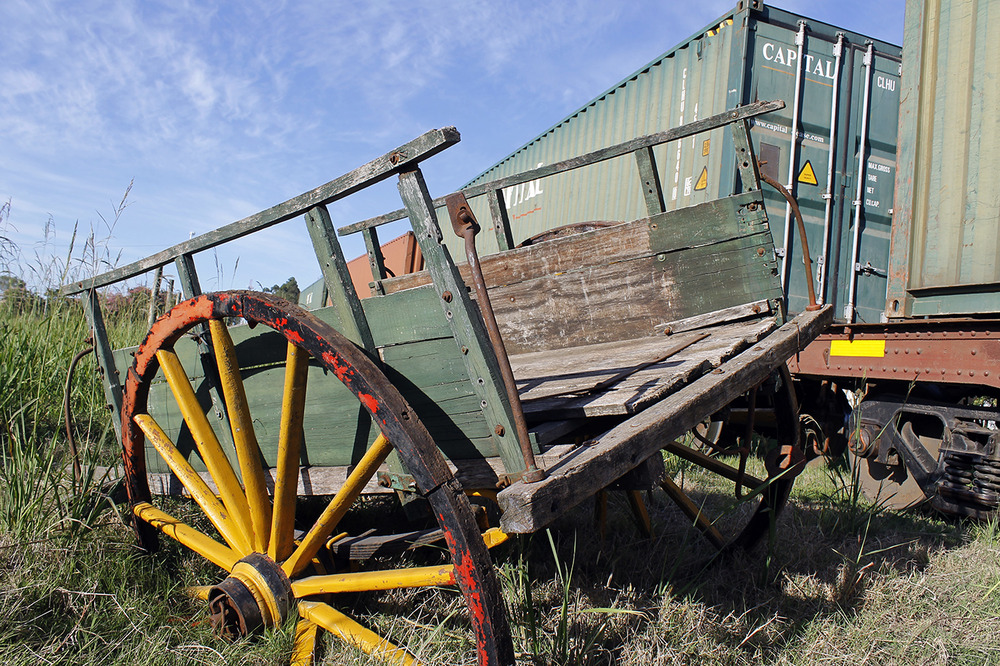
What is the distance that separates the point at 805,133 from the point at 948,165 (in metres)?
2.56

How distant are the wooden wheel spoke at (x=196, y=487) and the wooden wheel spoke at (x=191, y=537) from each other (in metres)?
0.04

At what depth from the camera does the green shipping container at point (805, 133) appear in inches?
227

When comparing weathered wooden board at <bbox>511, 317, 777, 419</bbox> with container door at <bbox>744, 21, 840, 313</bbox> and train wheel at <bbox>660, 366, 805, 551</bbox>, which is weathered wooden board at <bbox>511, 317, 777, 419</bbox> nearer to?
train wheel at <bbox>660, 366, 805, 551</bbox>

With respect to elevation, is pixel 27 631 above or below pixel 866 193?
below

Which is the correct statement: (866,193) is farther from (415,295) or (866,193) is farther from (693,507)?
(415,295)

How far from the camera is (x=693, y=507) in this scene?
2799 mm

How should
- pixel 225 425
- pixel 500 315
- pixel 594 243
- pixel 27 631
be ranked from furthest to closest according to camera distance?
1. pixel 500 315
2. pixel 594 243
3. pixel 225 425
4. pixel 27 631

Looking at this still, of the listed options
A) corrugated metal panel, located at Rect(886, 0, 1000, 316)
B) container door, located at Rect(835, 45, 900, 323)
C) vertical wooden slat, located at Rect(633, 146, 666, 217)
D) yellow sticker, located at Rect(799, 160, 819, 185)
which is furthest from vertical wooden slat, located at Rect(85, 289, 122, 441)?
container door, located at Rect(835, 45, 900, 323)

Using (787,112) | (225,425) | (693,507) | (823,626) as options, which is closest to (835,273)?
(787,112)

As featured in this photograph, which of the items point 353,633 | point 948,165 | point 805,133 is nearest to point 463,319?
point 353,633

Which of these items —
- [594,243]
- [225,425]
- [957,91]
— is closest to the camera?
[225,425]

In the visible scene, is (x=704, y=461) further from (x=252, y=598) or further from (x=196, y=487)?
(x=196, y=487)

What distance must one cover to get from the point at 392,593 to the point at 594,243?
164 centimetres

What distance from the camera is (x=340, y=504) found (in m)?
1.82
